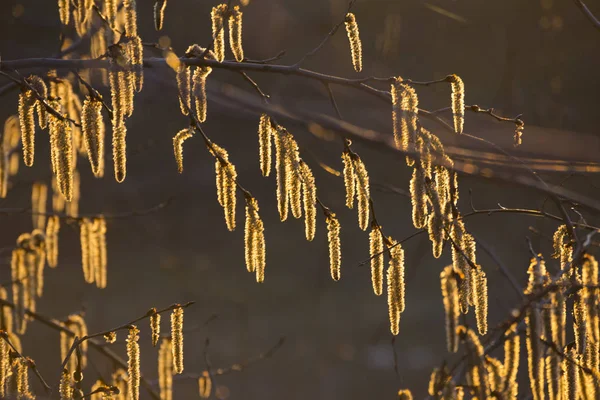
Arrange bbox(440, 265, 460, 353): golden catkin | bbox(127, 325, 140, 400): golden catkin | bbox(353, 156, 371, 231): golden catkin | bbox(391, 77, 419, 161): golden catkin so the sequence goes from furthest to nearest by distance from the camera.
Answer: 1. bbox(127, 325, 140, 400): golden catkin
2. bbox(353, 156, 371, 231): golden catkin
3. bbox(391, 77, 419, 161): golden catkin
4. bbox(440, 265, 460, 353): golden catkin

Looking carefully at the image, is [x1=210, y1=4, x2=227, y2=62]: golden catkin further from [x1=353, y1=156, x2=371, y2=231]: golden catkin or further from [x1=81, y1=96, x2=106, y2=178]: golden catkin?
[x1=353, y1=156, x2=371, y2=231]: golden catkin

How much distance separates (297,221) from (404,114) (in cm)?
1107

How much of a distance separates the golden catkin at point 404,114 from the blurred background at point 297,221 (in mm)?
3235

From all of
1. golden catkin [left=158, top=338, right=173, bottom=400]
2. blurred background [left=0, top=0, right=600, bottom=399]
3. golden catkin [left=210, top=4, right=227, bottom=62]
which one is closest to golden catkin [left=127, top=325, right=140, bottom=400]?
golden catkin [left=158, top=338, right=173, bottom=400]

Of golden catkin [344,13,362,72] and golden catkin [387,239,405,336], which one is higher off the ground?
golden catkin [344,13,362,72]

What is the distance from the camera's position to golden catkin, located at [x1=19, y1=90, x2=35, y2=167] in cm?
175

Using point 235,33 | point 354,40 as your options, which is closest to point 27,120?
point 235,33

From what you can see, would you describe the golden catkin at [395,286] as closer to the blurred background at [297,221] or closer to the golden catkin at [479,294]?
the golden catkin at [479,294]

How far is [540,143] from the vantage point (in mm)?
1904

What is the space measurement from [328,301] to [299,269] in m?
1.14

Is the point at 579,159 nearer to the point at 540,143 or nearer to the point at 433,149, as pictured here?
the point at 540,143

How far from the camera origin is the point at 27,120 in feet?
5.84

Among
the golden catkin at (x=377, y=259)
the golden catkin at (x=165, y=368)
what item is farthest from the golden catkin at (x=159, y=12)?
the golden catkin at (x=165, y=368)

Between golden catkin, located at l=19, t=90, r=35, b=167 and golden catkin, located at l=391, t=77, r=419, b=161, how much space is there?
2.98ft
